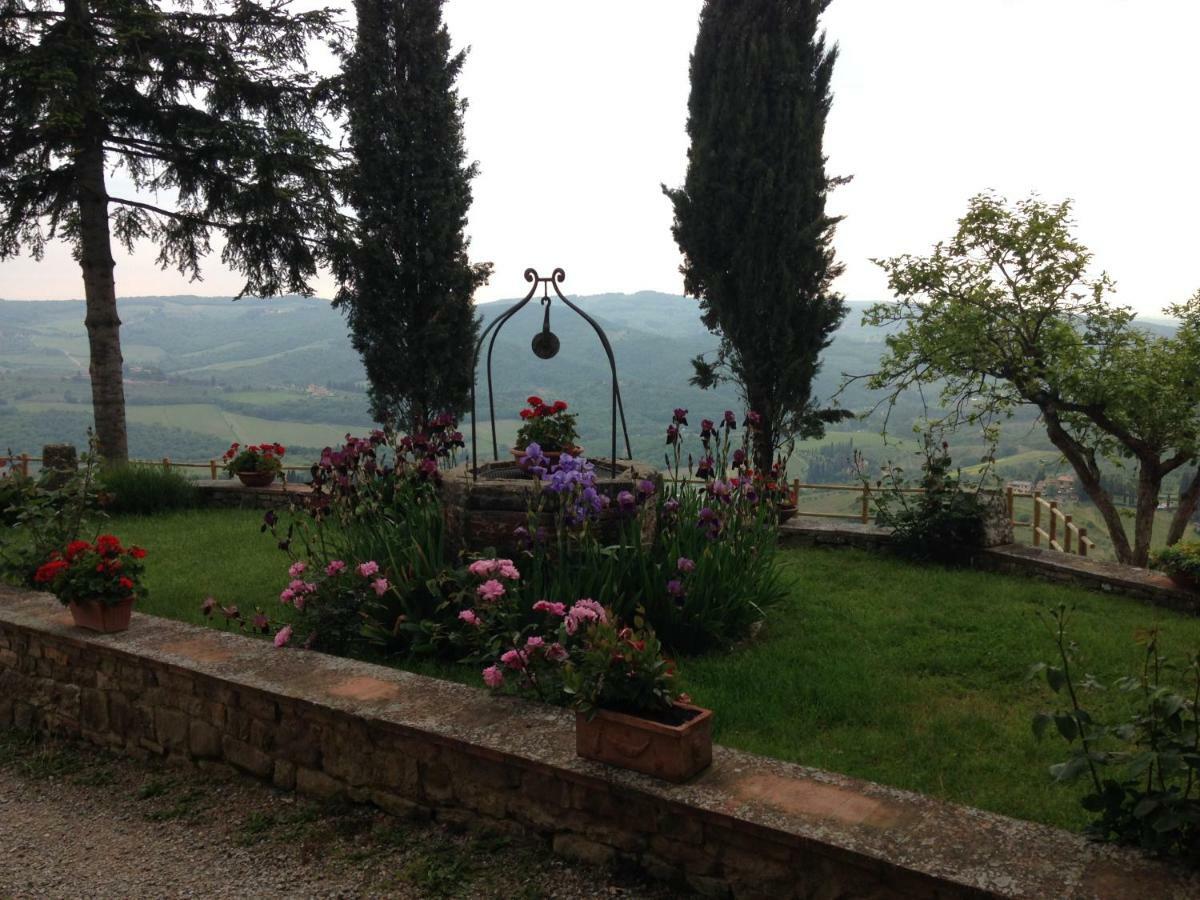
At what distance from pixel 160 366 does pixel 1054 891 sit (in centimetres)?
8563

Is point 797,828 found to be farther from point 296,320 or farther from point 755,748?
point 296,320

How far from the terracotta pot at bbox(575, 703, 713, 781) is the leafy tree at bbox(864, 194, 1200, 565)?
7.83 m

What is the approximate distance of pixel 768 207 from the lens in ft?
36.1

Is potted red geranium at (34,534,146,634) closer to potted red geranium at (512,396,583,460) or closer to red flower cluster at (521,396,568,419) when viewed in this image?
potted red geranium at (512,396,583,460)

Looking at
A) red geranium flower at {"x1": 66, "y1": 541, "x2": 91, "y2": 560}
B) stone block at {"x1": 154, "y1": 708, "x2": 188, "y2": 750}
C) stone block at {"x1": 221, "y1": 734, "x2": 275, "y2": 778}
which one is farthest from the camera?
red geranium flower at {"x1": 66, "y1": 541, "x2": 91, "y2": 560}

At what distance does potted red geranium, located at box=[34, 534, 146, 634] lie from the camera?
4.18 m

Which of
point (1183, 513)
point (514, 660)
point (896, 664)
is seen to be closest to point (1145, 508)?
point (1183, 513)

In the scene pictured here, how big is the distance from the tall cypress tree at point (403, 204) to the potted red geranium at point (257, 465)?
218 cm

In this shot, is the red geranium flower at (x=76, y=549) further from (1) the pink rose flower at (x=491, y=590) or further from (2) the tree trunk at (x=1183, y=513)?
(2) the tree trunk at (x=1183, y=513)

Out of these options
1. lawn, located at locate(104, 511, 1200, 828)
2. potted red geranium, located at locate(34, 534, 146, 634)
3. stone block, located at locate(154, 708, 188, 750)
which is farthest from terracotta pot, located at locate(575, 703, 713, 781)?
potted red geranium, located at locate(34, 534, 146, 634)

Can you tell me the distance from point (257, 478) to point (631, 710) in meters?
8.81

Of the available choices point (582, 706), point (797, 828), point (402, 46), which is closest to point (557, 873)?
point (582, 706)

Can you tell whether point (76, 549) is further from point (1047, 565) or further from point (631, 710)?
point (1047, 565)

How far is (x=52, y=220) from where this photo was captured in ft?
38.9
